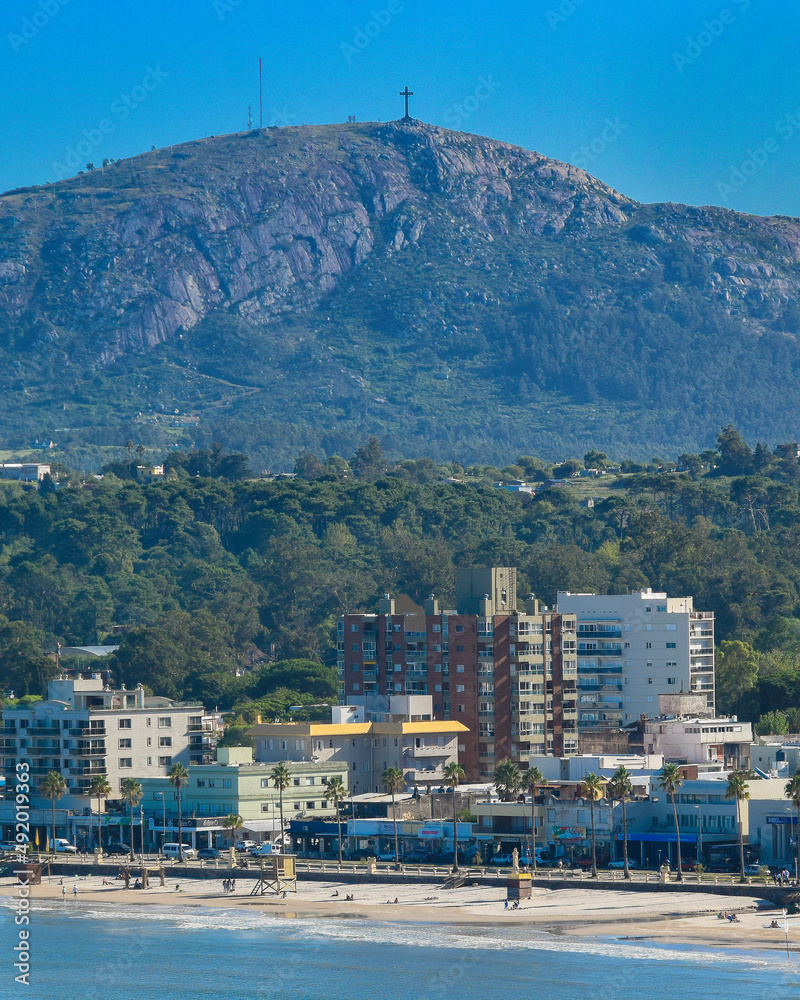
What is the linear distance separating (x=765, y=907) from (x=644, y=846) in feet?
43.5

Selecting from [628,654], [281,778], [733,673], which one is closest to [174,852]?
[281,778]

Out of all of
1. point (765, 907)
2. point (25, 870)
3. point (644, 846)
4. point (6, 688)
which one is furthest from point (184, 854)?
point (6, 688)

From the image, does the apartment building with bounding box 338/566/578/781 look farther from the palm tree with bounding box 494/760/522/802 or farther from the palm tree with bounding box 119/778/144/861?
the palm tree with bounding box 119/778/144/861

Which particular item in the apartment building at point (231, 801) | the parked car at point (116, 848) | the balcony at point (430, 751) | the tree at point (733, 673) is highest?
the tree at point (733, 673)

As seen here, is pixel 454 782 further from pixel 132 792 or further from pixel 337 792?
pixel 132 792

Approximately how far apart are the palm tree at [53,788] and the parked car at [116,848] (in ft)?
10.8

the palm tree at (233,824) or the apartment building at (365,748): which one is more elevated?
the apartment building at (365,748)

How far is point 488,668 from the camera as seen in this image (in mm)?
143500

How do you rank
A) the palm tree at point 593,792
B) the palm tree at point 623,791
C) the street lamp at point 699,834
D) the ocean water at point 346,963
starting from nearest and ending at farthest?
the ocean water at point 346,963, the palm tree at point 623,791, the palm tree at point 593,792, the street lamp at point 699,834

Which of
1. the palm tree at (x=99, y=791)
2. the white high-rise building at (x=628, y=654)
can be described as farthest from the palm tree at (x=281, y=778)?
the white high-rise building at (x=628, y=654)

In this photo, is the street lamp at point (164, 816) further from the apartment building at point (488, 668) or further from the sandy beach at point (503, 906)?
the apartment building at point (488, 668)

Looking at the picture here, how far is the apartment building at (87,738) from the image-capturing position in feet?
436

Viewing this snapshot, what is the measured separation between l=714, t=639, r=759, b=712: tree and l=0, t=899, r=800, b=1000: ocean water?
224 ft

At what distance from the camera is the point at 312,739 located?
132m
